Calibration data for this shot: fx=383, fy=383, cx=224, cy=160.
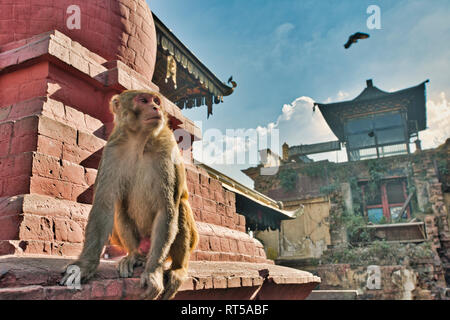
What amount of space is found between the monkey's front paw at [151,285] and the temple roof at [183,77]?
4.67 m

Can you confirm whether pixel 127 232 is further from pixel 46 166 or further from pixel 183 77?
pixel 183 77

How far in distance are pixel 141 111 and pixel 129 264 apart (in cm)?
98

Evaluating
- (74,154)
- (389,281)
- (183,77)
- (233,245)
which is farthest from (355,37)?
(389,281)

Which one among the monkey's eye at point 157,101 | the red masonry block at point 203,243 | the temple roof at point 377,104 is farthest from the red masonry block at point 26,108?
the temple roof at point 377,104

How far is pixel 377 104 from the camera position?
18797 mm

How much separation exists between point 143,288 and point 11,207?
1.14m

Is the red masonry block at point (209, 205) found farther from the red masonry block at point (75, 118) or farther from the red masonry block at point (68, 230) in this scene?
the red masonry block at point (68, 230)

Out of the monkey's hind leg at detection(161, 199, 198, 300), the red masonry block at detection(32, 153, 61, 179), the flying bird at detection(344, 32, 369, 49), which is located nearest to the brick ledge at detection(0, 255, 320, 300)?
the monkey's hind leg at detection(161, 199, 198, 300)

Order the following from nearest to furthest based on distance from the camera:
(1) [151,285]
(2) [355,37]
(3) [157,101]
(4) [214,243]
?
(1) [151,285], (3) [157,101], (4) [214,243], (2) [355,37]

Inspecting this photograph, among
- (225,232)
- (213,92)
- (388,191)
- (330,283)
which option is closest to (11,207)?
(225,232)

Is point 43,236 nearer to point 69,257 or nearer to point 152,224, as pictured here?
point 69,257

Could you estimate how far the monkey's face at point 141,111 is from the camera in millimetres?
2500

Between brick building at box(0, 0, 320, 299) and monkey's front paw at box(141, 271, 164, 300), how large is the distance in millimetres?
49

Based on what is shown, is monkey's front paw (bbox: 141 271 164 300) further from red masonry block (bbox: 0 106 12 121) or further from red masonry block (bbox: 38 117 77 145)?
red masonry block (bbox: 0 106 12 121)
